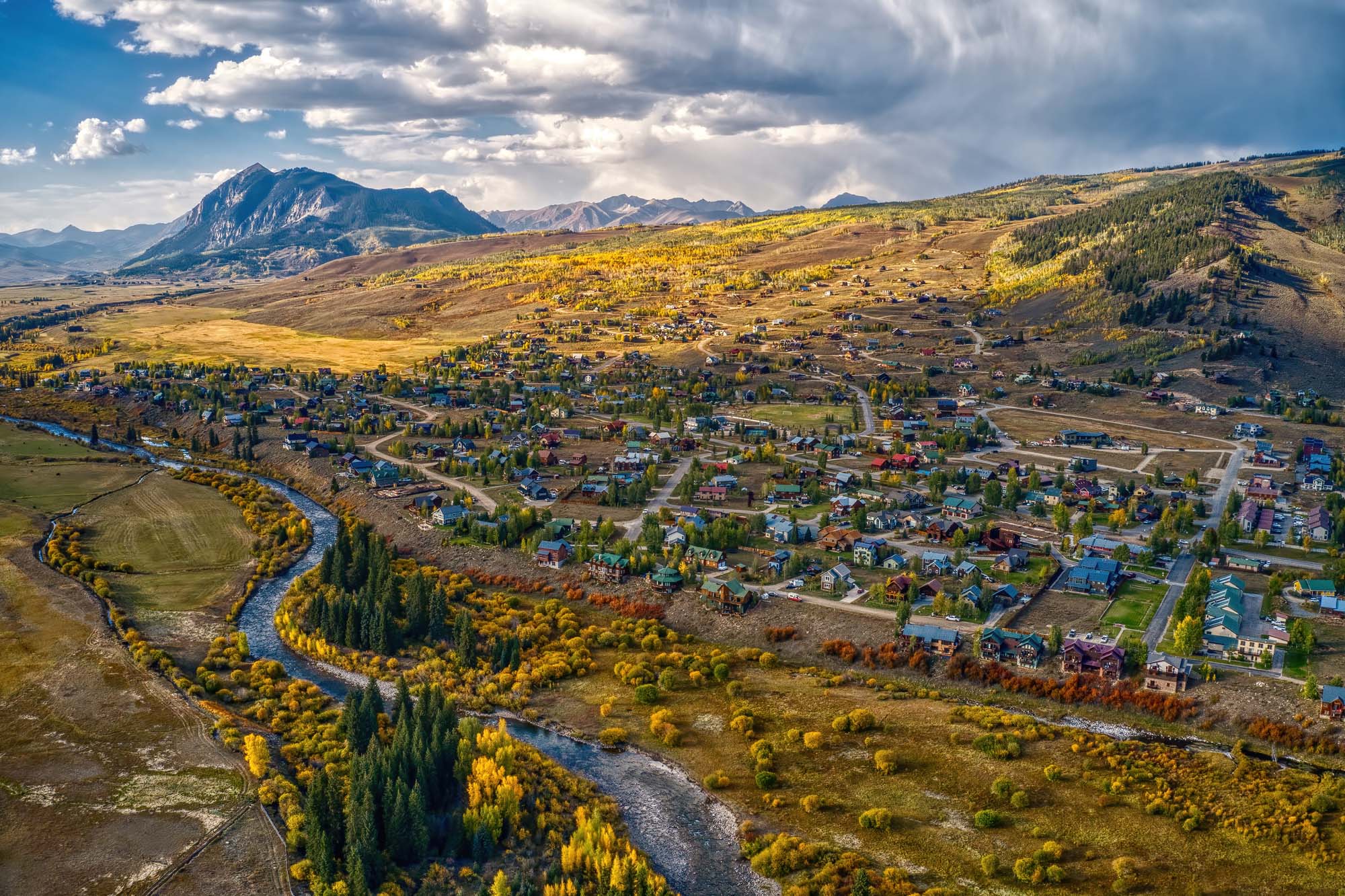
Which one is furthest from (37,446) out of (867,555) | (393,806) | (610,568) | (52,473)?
(867,555)

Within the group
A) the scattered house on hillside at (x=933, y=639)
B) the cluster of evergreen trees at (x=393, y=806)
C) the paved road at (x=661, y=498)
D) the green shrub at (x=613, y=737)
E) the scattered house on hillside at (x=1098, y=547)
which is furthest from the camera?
the paved road at (x=661, y=498)

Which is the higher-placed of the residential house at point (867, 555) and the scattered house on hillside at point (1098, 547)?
the scattered house on hillside at point (1098, 547)

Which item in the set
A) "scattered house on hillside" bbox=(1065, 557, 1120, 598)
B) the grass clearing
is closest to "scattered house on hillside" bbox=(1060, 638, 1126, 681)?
the grass clearing

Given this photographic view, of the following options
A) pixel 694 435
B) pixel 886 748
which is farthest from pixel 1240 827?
pixel 694 435

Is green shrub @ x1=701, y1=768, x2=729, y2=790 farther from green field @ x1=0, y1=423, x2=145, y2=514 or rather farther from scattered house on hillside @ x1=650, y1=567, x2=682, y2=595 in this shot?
green field @ x1=0, y1=423, x2=145, y2=514

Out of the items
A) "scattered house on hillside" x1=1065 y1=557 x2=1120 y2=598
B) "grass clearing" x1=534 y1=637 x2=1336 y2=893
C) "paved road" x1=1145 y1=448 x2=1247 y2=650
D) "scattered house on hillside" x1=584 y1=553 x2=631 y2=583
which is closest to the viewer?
"grass clearing" x1=534 y1=637 x2=1336 y2=893

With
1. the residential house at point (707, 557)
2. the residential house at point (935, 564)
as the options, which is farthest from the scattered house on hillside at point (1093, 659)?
the residential house at point (707, 557)

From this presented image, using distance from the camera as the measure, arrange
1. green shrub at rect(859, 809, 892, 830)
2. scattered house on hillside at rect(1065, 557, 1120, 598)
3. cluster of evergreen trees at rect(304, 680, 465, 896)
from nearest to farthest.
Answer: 1. cluster of evergreen trees at rect(304, 680, 465, 896)
2. green shrub at rect(859, 809, 892, 830)
3. scattered house on hillside at rect(1065, 557, 1120, 598)

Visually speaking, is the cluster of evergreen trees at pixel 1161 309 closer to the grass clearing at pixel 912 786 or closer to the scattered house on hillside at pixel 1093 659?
the scattered house on hillside at pixel 1093 659
